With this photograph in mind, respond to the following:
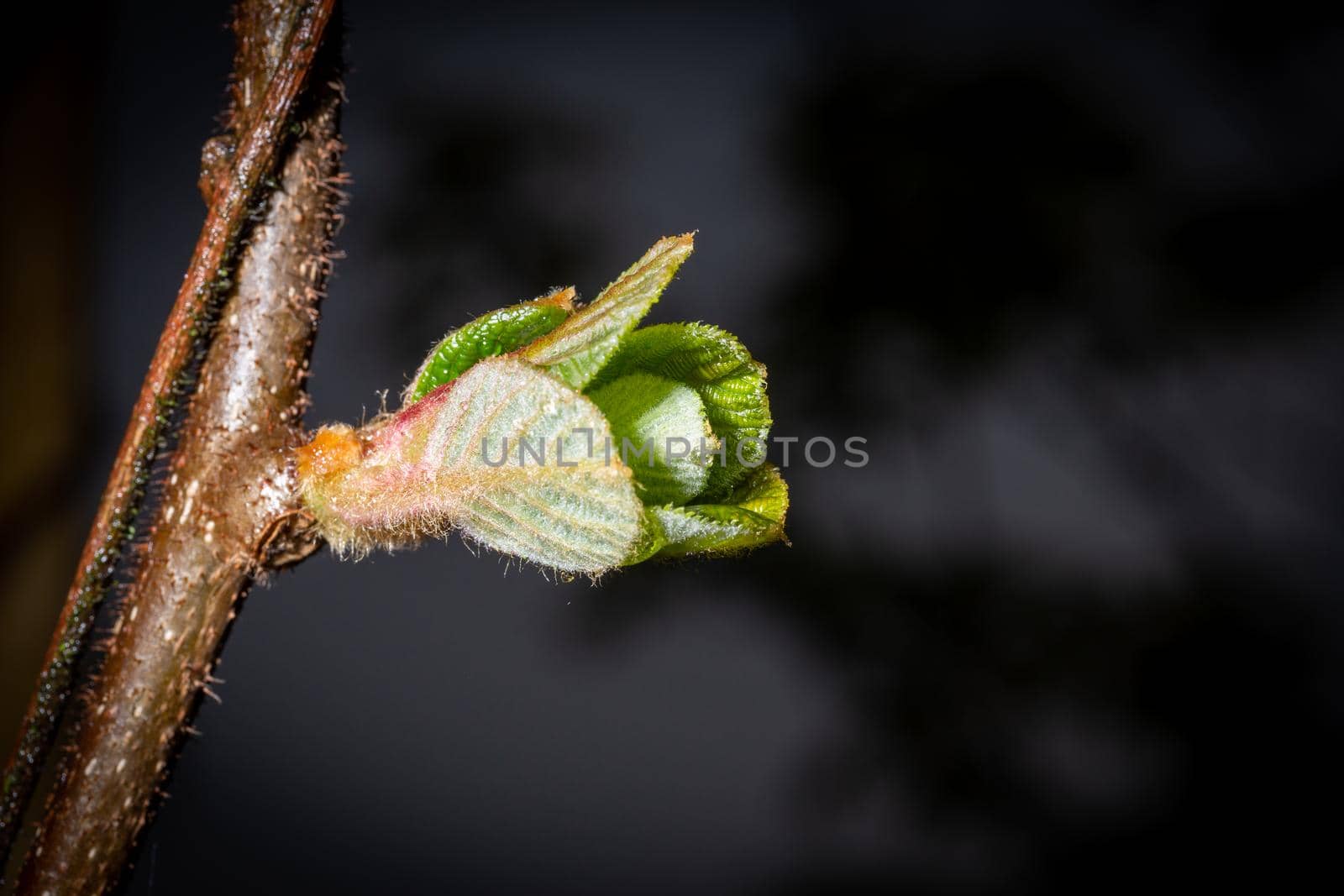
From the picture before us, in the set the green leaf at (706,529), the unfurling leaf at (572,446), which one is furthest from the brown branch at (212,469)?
the green leaf at (706,529)

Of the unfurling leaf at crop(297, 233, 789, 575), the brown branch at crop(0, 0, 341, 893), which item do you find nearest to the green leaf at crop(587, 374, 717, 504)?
the unfurling leaf at crop(297, 233, 789, 575)

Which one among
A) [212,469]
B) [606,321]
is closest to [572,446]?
[606,321]

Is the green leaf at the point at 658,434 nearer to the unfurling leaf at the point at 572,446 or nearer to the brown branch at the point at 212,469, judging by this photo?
the unfurling leaf at the point at 572,446

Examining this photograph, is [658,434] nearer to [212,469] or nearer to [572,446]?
[572,446]

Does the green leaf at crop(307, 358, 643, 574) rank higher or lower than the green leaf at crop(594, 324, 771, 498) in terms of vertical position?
lower

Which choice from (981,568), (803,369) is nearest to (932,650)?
(981,568)

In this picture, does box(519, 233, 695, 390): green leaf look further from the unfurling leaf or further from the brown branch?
the brown branch
